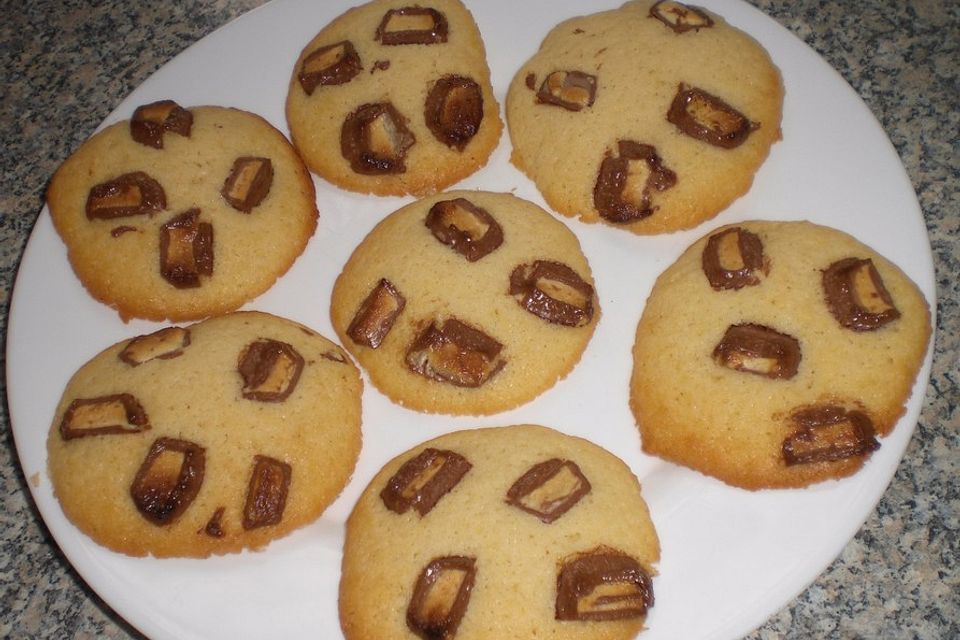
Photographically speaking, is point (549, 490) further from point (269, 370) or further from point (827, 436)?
point (269, 370)

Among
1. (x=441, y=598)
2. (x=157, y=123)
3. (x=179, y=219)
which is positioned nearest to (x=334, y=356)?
(x=179, y=219)

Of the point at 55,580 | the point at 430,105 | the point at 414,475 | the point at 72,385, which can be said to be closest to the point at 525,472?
the point at 414,475

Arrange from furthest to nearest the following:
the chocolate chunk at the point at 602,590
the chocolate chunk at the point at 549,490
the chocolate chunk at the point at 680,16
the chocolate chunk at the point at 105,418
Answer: the chocolate chunk at the point at 680,16 < the chocolate chunk at the point at 105,418 < the chocolate chunk at the point at 549,490 < the chocolate chunk at the point at 602,590

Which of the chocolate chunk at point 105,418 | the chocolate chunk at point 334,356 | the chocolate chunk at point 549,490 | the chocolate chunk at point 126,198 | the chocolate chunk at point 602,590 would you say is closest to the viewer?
the chocolate chunk at point 602,590

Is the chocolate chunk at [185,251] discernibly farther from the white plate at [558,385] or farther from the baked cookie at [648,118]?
the baked cookie at [648,118]

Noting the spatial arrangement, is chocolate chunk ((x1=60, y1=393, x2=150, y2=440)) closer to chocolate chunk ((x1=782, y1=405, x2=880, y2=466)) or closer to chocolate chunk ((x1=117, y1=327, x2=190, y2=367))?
chocolate chunk ((x1=117, y1=327, x2=190, y2=367))

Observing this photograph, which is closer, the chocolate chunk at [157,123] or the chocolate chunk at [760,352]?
the chocolate chunk at [760,352]

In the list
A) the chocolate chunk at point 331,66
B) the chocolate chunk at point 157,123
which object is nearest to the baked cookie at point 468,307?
the chocolate chunk at point 331,66
